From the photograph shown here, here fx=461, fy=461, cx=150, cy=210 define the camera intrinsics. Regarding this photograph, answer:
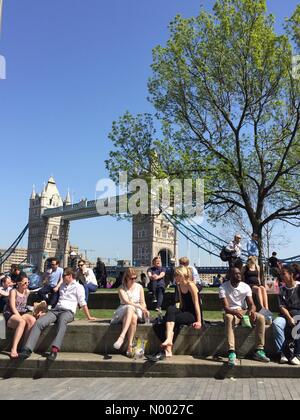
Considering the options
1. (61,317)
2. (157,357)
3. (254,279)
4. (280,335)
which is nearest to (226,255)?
(254,279)

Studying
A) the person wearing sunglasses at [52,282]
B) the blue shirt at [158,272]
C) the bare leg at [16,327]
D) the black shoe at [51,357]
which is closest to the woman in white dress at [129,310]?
the black shoe at [51,357]

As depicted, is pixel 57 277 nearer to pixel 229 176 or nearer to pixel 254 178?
pixel 229 176

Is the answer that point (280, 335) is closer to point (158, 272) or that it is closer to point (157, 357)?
point (157, 357)

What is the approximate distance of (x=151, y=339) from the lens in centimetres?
817

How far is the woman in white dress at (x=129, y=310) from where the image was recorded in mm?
7873

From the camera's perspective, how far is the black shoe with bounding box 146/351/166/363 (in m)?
7.44

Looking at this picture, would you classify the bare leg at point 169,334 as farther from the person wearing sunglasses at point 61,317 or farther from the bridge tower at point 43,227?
the bridge tower at point 43,227

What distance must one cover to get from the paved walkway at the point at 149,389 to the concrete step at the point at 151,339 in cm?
92

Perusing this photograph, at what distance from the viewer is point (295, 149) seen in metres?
19.6

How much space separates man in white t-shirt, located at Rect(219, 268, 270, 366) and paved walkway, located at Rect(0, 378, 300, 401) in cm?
60
